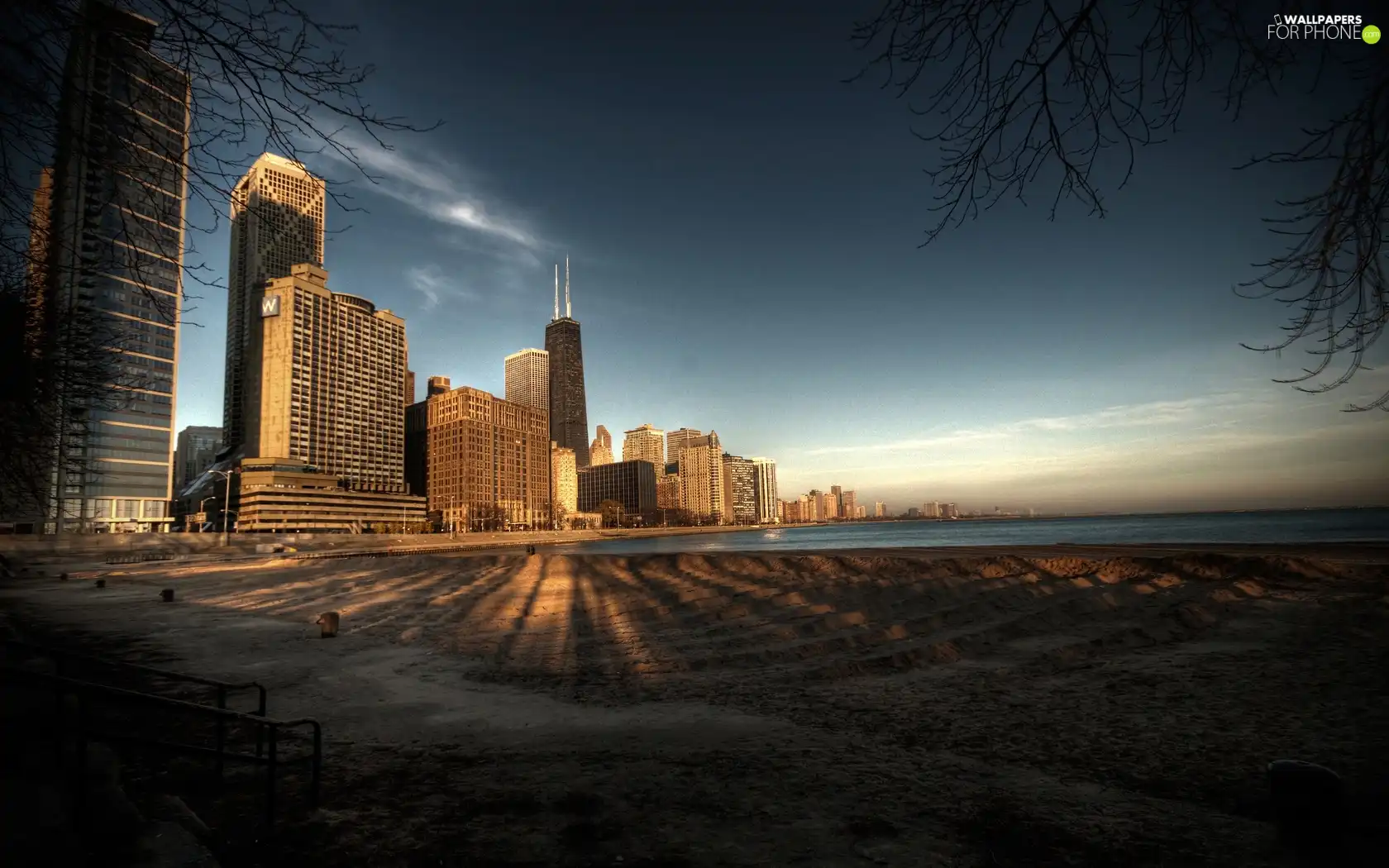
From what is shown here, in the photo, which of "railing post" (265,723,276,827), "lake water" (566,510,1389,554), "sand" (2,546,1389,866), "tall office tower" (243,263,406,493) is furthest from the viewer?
"tall office tower" (243,263,406,493)

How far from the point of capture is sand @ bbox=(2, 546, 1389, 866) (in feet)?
18.7

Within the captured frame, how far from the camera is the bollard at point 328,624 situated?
17.9m

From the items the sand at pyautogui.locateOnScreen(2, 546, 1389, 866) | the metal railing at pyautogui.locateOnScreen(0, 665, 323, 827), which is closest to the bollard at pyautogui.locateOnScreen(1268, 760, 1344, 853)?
the sand at pyautogui.locateOnScreen(2, 546, 1389, 866)

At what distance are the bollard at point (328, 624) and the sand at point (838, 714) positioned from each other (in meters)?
0.59

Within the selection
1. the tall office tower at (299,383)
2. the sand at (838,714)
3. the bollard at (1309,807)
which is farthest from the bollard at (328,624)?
the tall office tower at (299,383)

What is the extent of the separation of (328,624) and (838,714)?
50.7ft

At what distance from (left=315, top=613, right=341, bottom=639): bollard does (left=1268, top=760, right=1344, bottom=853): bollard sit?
20.4 metres

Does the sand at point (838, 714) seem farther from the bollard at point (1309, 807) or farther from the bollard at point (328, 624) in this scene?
the bollard at point (328, 624)

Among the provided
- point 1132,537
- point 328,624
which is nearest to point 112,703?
point 328,624

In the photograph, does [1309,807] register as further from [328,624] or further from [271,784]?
[328,624]

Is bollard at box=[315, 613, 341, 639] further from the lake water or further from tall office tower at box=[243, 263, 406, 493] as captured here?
tall office tower at box=[243, 263, 406, 493]

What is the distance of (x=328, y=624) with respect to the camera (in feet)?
58.7

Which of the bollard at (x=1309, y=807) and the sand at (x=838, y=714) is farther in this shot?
the sand at (x=838, y=714)

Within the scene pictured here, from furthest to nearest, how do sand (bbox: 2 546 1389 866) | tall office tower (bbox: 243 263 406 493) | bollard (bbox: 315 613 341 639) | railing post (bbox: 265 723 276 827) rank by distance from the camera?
A: tall office tower (bbox: 243 263 406 493), bollard (bbox: 315 613 341 639), sand (bbox: 2 546 1389 866), railing post (bbox: 265 723 276 827)
